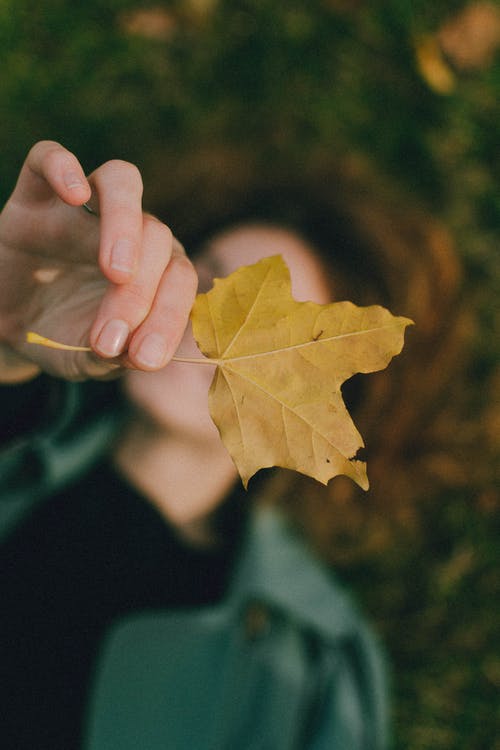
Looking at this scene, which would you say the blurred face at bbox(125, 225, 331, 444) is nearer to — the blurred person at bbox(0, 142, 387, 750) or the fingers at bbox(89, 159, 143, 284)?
the blurred person at bbox(0, 142, 387, 750)

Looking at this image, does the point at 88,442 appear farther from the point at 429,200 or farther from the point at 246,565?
the point at 429,200

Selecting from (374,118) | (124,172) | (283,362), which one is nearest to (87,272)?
(124,172)

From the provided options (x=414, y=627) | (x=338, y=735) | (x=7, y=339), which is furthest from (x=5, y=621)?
(x=414, y=627)

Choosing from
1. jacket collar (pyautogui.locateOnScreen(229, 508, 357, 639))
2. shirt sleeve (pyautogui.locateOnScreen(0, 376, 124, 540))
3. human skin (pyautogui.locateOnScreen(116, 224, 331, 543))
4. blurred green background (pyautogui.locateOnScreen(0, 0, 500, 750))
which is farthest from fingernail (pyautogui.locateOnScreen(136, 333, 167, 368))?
blurred green background (pyautogui.locateOnScreen(0, 0, 500, 750))

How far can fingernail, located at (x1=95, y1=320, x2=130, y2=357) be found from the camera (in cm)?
63

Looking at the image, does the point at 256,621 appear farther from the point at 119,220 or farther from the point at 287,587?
the point at 119,220

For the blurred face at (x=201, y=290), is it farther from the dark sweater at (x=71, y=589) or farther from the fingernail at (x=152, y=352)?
the fingernail at (x=152, y=352)

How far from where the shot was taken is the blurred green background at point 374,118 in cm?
203

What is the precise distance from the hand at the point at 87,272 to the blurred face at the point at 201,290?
1.84 feet

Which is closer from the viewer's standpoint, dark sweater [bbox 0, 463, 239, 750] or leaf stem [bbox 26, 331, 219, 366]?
leaf stem [bbox 26, 331, 219, 366]

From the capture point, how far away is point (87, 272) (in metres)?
0.87

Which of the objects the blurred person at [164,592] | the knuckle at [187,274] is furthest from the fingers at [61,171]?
the blurred person at [164,592]

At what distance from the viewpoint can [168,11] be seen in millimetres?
2070

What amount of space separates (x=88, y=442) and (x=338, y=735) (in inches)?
40.3
